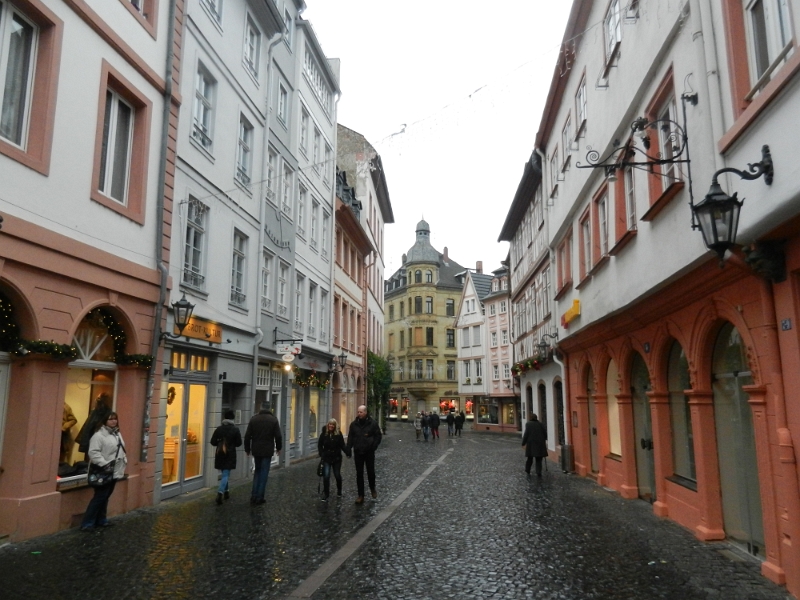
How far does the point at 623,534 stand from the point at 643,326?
13.0ft

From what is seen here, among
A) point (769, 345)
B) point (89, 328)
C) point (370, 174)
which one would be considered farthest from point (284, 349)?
point (370, 174)

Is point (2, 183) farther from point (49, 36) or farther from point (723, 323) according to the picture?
point (723, 323)

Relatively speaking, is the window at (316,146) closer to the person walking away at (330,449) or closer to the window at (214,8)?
the window at (214,8)

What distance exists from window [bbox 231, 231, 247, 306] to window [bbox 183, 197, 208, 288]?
1.88 m

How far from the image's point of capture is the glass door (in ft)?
42.2

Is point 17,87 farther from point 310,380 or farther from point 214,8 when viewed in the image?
point 310,380

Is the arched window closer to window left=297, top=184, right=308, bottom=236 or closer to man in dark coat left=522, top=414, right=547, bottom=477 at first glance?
man in dark coat left=522, top=414, right=547, bottom=477

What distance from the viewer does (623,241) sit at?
11.6 metres

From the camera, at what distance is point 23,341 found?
8633 mm

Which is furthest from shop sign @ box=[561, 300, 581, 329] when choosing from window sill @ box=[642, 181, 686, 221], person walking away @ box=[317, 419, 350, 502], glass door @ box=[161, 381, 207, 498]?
glass door @ box=[161, 381, 207, 498]

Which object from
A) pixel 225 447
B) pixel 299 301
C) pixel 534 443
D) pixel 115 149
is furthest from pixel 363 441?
pixel 299 301

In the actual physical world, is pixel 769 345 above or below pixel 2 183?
below

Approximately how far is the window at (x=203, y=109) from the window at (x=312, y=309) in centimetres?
919

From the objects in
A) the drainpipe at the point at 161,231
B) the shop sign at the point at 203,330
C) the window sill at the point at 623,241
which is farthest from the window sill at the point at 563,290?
the drainpipe at the point at 161,231
